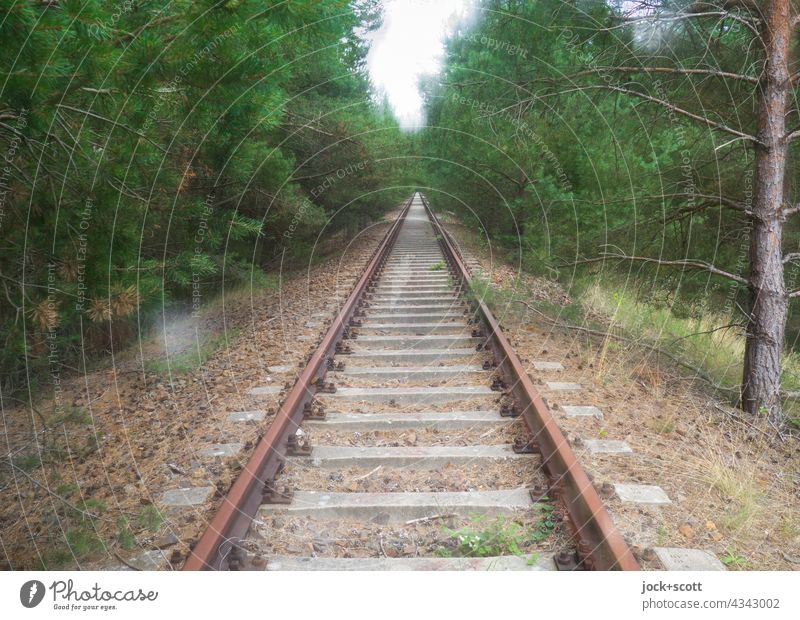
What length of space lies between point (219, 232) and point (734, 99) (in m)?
5.26

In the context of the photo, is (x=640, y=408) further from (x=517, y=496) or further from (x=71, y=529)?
(x=71, y=529)

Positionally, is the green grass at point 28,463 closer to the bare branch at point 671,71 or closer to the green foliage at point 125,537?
the green foliage at point 125,537

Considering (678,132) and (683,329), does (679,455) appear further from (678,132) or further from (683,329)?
→ (683,329)

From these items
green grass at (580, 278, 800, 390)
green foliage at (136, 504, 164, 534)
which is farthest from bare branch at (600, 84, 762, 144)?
green foliage at (136, 504, 164, 534)

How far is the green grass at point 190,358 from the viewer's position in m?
5.94

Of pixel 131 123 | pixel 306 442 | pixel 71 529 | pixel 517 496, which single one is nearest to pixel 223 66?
pixel 131 123

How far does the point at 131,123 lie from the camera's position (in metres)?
3.29

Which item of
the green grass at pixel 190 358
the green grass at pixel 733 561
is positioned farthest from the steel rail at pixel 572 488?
the green grass at pixel 190 358

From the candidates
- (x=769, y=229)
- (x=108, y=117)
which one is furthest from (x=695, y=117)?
(x=108, y=117)

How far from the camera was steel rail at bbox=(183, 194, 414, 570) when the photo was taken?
2.48 meters

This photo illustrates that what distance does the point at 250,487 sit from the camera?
301 cm

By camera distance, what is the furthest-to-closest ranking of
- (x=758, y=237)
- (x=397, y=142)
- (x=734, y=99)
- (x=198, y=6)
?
(x=397, y=142) → (x=734, y=99) → (x=758, y=237) → (x=198, y=6)

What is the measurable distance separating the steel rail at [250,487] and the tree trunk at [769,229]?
3.77m

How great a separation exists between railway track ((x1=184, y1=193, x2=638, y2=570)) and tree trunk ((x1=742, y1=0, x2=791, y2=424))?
2.15 metres
